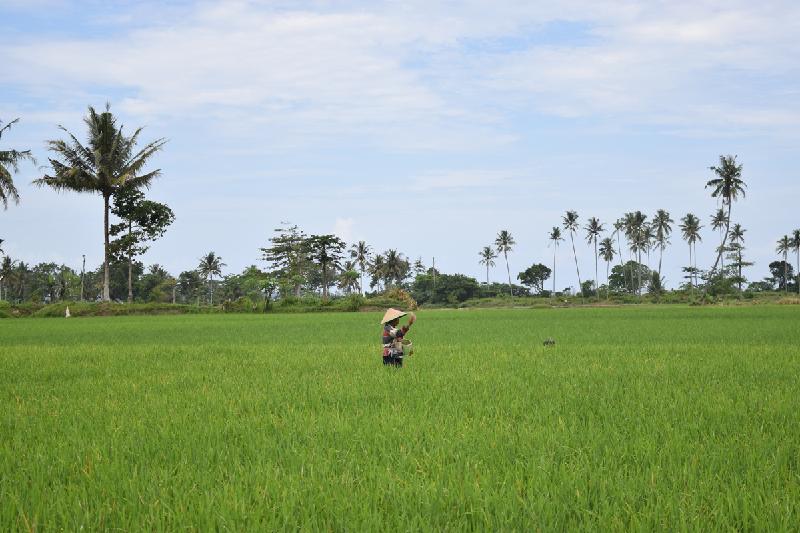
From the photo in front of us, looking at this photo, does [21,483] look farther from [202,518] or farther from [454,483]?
[454,483]

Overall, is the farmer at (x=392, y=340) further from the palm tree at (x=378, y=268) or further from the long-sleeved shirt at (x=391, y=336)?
the palm tree at (x=378, y=268)

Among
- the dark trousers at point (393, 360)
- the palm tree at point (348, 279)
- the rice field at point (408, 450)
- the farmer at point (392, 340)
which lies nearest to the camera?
the rice field at point (408, 450)

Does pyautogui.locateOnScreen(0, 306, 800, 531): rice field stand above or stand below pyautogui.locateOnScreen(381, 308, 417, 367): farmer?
below

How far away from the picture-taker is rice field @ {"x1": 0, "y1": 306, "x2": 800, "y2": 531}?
3199mm

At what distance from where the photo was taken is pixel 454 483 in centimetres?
359

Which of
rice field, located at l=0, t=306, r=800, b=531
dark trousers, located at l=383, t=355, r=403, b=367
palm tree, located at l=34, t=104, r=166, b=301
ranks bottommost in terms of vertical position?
rice field, located at l=0, t=306, r=800, b=531

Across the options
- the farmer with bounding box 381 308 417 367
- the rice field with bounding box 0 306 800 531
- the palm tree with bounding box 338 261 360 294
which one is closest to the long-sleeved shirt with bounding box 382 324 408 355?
the farmer with bounding box 381 308 417 367

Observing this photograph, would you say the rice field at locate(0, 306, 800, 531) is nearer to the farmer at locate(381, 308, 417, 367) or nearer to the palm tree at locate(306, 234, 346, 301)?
the farmer at locate(381, 308, 417, 367)

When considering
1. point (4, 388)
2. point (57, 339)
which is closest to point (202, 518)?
point (4, 388)

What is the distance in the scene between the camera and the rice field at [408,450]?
126 inches

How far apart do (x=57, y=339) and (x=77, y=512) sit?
56.2 ft

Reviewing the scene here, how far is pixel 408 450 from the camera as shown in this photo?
14.6 ft

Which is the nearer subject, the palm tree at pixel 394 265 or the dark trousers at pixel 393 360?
the dark trousers at pixel 393 360

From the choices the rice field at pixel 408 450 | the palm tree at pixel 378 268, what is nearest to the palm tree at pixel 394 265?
the palm tree at pixel 378 268
